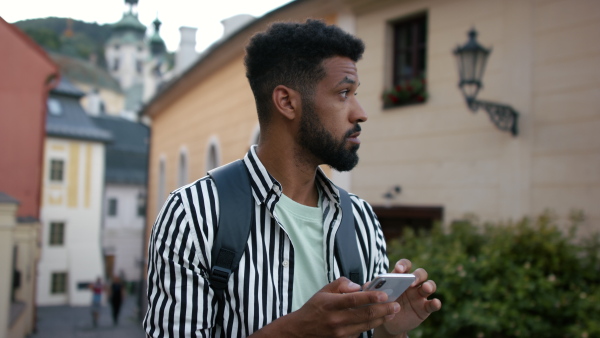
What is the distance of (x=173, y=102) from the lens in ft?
58.4

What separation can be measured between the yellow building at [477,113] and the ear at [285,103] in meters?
5.02

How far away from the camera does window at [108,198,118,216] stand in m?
37.4

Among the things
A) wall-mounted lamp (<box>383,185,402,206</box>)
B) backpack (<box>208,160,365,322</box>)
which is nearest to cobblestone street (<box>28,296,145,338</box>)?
wall-mounted lamp (<box>383,185,402,206</box>)

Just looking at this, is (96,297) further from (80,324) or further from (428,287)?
(428,287)

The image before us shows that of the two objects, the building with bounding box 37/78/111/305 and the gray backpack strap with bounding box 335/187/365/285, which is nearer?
the gray backpack strap with bounding box 335/187/365/285

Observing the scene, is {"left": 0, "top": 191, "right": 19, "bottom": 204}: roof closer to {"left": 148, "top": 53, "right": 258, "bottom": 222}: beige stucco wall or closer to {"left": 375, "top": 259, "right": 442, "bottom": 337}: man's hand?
{"left": 148, "top": 53, "right": 258, "bottom": 222}: beige stucco wall

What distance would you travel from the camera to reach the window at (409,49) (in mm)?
8141

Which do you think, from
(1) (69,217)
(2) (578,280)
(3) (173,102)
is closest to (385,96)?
(2) (578,280)

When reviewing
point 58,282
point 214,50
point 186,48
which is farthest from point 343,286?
point 58,282

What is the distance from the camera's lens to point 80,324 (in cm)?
2191

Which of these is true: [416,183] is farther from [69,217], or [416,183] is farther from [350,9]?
[69,217]

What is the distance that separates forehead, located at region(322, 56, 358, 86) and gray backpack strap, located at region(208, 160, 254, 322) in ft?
1.18

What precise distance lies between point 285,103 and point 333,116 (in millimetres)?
143

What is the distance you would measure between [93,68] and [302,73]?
7112 cm
